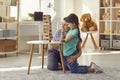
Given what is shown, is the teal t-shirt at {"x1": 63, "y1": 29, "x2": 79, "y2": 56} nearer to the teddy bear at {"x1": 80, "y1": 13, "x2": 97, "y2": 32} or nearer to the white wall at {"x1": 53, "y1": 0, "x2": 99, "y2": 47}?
the teddy bear at {"x1": 80, "y1": 13, "x2": 97, "y2": 32}

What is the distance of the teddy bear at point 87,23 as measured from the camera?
7.71m

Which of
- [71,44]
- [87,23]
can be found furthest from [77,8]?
[71,44]

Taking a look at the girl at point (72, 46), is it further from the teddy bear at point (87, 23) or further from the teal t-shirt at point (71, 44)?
the teddy bear at point (87, 23)

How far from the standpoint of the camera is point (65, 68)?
460cm

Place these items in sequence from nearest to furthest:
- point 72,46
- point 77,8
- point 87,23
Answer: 1. point 72,46
2. point 87,23
3. point 77,8

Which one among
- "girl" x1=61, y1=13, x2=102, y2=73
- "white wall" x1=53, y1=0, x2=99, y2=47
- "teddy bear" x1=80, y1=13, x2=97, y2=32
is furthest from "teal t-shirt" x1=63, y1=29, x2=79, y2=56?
"white wall" x1=53, y1=0, x2=99, y2=47

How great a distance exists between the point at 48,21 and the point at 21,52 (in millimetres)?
1069

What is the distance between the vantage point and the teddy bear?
771 centimetres

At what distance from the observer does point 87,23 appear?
7.91m

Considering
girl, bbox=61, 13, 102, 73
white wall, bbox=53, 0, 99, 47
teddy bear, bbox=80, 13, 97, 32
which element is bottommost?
girl, bbox=61, 13, 102, 73

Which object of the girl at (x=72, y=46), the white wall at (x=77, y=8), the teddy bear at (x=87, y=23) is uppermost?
the white wall at (x=77, y=8)

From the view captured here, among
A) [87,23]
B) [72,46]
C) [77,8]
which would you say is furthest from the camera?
[77,8]

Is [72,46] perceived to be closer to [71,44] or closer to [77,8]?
[71,44]

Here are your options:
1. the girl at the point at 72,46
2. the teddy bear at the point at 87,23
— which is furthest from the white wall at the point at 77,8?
the girl at the point at 72,46
